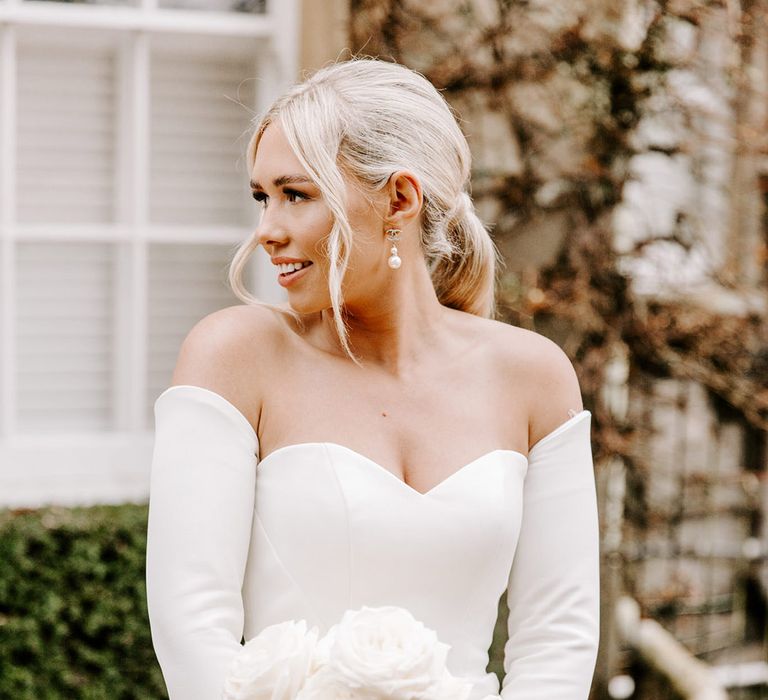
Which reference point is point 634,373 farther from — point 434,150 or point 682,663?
point 434,150

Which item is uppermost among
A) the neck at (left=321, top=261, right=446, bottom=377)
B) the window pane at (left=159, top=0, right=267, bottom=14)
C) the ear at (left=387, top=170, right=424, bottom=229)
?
the ear at (left=387, top=170, right=424, bottom=229)

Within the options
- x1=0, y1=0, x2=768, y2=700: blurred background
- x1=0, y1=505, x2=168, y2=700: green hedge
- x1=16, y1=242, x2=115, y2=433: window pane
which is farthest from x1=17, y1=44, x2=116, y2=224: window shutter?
x1=0, y1=505, x2=168, y2=700: green hedge

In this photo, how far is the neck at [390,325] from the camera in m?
2.01

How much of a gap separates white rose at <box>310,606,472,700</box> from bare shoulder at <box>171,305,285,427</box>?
0.50 meters

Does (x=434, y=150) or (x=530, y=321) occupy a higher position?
(x=434, y=150)

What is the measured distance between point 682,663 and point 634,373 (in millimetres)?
1178

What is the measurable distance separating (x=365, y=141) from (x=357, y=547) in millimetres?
686

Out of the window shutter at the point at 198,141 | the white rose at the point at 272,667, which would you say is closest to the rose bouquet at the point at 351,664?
the white rose at the point at 272,667

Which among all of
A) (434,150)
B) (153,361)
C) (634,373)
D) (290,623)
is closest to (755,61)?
(634,373)

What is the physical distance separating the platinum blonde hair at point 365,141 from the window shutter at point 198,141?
6.89 feet

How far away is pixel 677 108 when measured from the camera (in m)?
4.09

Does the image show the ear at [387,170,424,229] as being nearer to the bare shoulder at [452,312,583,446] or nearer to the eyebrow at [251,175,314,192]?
the eyebrow at [251,175,314,192]

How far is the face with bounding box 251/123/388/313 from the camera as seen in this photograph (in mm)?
1816

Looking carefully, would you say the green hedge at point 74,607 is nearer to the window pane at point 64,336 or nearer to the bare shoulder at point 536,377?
the window pane at point 64,336
